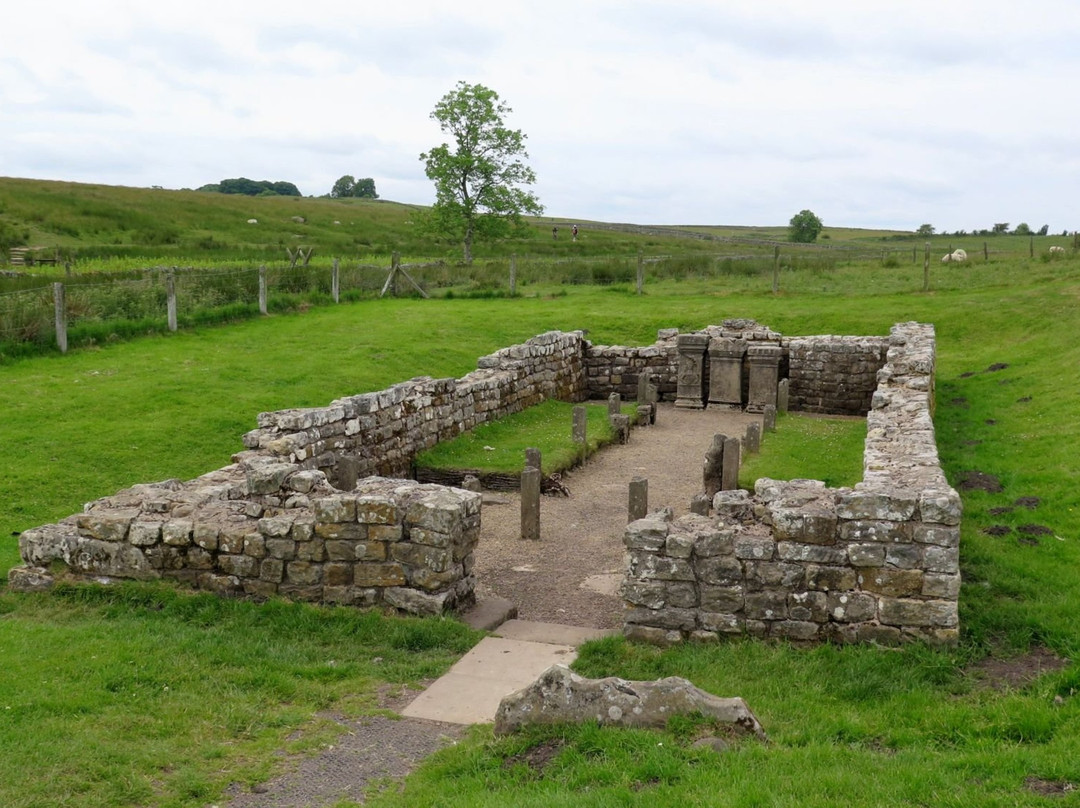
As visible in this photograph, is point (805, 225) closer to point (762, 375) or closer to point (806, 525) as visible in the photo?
point (762, 375)

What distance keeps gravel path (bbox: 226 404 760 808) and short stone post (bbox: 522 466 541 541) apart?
0.46 ft

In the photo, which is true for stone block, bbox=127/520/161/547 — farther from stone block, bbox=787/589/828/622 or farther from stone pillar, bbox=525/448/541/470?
stone block, bbox=787/589/828/622

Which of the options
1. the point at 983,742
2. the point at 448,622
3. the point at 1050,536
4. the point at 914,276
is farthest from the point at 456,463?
the point at 914,276

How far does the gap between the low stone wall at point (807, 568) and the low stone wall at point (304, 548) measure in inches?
70.4

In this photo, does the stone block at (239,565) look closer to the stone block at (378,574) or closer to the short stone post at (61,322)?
the stone block at (378,574)

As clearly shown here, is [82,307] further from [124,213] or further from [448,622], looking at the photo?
[124,213]

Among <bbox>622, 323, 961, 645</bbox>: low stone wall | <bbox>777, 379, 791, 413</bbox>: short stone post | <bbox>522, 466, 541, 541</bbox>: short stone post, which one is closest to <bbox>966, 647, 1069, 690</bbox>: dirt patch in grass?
<bbox>622, 323, 961, 645</bbox>: low stone wall

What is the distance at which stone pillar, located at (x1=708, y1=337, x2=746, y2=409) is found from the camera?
78.1 feet

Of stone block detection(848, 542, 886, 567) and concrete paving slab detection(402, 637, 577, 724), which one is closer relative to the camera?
concrete paving slab detection(402, 637, 577, 724)

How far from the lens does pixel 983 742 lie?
6.39m

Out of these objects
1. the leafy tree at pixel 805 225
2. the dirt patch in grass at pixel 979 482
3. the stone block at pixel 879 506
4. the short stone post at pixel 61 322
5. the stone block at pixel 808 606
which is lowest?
the dirt patch in grass at pixel 979 482

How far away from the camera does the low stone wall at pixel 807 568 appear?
8.37 m

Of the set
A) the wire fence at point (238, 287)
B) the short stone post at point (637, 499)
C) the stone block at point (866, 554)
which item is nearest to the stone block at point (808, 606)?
the stone block at point (866, 554)

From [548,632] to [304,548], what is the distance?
8.11 feet
